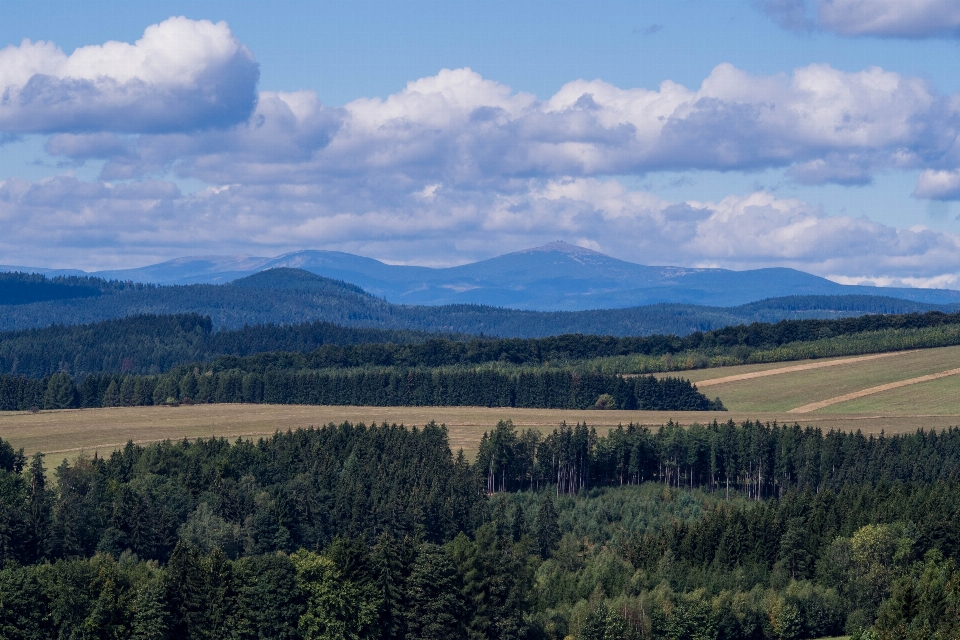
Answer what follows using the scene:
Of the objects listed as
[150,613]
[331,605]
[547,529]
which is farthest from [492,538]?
[150,613]

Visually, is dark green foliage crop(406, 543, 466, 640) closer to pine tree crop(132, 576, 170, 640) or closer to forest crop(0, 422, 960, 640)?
forest crop(0, 422, 960, 640)

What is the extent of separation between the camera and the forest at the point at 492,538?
94.9 metres

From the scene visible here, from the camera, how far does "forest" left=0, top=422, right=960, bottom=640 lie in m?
94.9

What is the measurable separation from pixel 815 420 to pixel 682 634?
104 meters

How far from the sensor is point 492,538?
112m

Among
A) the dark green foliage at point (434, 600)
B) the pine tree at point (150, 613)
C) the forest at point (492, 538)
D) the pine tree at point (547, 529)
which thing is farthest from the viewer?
the pine tree at point (547, 529)

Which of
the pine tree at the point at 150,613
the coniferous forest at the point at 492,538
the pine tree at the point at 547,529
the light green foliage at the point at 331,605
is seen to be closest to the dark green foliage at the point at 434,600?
the coniferous forest at the point at 492,538

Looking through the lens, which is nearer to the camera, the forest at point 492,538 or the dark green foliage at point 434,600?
the forest at point 492,538

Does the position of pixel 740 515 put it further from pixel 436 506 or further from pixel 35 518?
pixel 35 518

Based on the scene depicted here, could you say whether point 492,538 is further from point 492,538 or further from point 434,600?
point 434,600

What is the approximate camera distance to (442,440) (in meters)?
168

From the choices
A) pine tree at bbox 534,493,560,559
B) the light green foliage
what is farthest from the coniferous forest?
pine tree at bbox 534,493,560,559

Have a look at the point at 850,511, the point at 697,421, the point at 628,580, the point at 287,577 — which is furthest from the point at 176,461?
the point at 697,421

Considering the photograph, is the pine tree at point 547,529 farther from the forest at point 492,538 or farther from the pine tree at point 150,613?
the pine tree at point 150,613
